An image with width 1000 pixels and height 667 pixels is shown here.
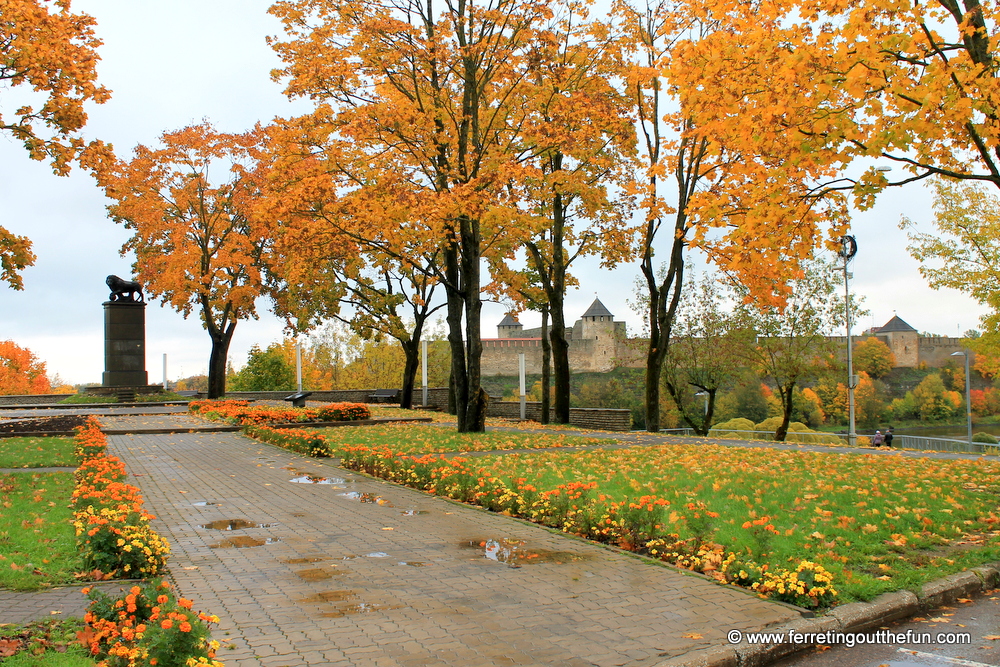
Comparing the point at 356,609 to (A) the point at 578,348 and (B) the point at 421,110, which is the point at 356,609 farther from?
(A) the point at 578,348

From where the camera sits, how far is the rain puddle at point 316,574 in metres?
5.49

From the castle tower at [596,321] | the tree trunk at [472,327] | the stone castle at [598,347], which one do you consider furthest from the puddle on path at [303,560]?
the castle tower at [596,321]

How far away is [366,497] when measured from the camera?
9188 millimetres

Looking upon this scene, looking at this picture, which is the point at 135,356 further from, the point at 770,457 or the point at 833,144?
the point at 833,144

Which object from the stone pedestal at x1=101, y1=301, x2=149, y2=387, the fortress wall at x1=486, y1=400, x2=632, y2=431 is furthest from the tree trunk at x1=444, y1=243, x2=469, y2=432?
the stone pedestal at x1=101, y1=301, x2=149, y2=387

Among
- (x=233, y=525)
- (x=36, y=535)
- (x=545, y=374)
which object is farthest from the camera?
(x=545, y=374)

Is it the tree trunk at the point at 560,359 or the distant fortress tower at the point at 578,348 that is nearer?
the tree trunk at the point at 560,359

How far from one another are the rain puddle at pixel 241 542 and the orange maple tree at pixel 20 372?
50.8 metres

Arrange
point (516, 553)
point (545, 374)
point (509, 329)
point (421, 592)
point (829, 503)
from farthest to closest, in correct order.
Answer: point (509, 329)
point (545, 374)
point (829, 503)
point (516, 553)
point (421, 592)

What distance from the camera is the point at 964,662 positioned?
4191 millimetres

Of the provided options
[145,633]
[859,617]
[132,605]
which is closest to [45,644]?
[132,605]

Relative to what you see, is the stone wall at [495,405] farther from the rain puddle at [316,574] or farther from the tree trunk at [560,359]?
the rain puddle at [316,574]

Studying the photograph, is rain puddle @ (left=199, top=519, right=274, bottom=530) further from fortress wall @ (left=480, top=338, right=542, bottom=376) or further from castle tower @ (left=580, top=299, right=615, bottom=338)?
castle tower @ (left=580, top=299, right=615, bottom=338)

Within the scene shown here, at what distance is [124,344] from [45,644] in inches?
1346
